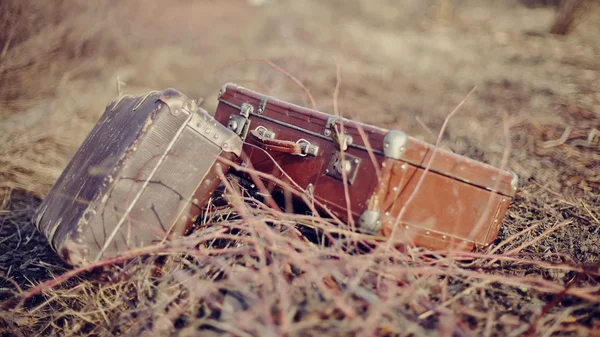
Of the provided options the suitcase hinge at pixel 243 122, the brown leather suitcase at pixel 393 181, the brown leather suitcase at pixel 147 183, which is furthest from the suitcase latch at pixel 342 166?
the suitcase hinge at pixel 243 122

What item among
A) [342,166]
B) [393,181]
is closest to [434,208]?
[393,181]

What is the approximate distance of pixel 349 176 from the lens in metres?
2.24

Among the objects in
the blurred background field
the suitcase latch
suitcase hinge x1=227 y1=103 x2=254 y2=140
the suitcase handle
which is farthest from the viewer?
suitcase hinge x1=227 y1=103 x2=254 y2=140

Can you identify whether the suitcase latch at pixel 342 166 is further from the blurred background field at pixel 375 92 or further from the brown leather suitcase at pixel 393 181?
the blurred background field at pixel 375 92

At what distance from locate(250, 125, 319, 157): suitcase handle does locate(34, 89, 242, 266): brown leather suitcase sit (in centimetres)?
19

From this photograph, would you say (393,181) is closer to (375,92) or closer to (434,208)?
(434,208)

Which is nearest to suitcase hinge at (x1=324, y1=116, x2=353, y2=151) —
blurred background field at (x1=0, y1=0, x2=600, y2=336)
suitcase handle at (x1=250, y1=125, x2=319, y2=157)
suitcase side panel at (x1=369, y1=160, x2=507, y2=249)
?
suitcase handle at (x1=250, y1=125, x2=319, y2=157)

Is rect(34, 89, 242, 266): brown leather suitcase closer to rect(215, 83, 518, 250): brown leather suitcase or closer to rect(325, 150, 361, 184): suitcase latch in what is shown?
rect(215, 83, 518, 250): brown leather suitcase

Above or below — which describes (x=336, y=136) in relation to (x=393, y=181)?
above

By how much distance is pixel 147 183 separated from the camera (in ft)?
7.29

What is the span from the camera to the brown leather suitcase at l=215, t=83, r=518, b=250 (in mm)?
2135

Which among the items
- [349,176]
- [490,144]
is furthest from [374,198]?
[490,144]

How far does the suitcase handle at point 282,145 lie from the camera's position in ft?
7.86

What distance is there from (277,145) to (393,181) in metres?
0.67
